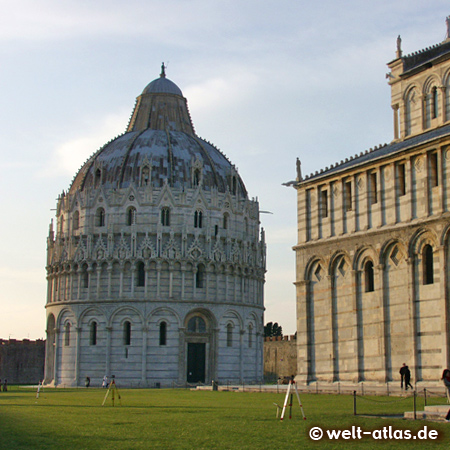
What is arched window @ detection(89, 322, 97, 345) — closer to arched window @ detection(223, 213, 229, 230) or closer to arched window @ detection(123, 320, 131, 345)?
arched window @ detection(123, 320, 131, 345)

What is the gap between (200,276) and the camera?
8306cm

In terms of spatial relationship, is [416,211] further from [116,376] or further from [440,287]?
[116,376]

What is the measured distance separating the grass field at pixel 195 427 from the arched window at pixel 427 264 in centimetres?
940

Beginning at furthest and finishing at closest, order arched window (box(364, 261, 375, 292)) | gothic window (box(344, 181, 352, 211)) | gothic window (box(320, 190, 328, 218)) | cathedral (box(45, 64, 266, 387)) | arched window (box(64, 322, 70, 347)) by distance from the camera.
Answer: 1. arched window (box(64, 322, 70, 347))
2. cathedral (box(45, 64, 266, 387))
3. gothic window (box(320, 190, 328, 218))
4. gothic window (box(344, 181, 352, 211))
5. arched window (box(364, 261, 375, 292))

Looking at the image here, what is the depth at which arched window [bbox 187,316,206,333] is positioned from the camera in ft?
270

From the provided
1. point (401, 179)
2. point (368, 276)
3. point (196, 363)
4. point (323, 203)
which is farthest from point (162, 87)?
point (401, 179)

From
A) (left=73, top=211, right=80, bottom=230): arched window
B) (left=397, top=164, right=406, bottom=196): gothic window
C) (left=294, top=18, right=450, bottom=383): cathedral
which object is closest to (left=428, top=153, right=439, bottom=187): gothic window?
(left=294, top=18, right=450, bottom=383): cathedral

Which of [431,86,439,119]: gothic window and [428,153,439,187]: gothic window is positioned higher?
[431,86,439,119]: gothic window

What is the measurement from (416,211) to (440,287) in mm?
4242

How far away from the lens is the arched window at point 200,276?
82750mm

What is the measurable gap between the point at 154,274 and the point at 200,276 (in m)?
5.05

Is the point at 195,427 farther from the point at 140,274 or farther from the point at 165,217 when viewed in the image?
the point at 165,217


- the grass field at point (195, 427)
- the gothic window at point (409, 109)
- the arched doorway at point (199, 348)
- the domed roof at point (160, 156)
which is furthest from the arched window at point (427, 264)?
the domed roof at point (160, 156)

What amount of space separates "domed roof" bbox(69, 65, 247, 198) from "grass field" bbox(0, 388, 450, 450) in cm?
5436
